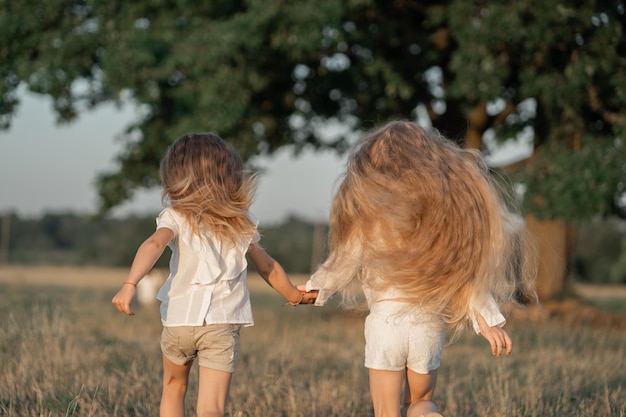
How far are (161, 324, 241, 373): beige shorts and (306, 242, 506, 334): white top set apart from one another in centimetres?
52

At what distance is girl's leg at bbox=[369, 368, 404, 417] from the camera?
12.9 ft

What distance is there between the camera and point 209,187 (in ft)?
13.4

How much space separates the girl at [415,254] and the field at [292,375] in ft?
3.94

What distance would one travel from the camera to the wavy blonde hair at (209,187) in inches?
160

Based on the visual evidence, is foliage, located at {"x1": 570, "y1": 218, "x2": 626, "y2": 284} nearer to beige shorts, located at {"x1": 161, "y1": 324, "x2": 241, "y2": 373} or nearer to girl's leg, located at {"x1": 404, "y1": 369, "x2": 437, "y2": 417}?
girl's leg, located at {"x1": 404, "y1": 369, "x2": 437, "y2": 417}

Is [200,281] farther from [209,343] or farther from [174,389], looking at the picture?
[174,389]

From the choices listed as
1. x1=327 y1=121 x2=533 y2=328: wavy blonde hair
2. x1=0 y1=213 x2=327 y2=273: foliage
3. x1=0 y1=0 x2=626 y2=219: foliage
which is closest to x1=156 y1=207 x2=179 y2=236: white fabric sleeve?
x1=327 y1=121 x2=533 y2=328: wavy blonde hair

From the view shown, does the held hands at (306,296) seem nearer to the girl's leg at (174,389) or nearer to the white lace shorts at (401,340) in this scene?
the white lace shorts at (401,340)

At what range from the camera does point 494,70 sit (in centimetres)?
1086

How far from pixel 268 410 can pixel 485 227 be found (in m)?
1.90

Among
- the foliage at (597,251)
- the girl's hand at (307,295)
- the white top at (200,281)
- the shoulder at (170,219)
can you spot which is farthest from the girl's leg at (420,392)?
the foliage at (597,251)

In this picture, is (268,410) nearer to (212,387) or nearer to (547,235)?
(212,387)

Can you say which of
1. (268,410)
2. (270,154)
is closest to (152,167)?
(270,154)

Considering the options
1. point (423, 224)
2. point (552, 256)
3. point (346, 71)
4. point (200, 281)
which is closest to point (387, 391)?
point (423, 224)
